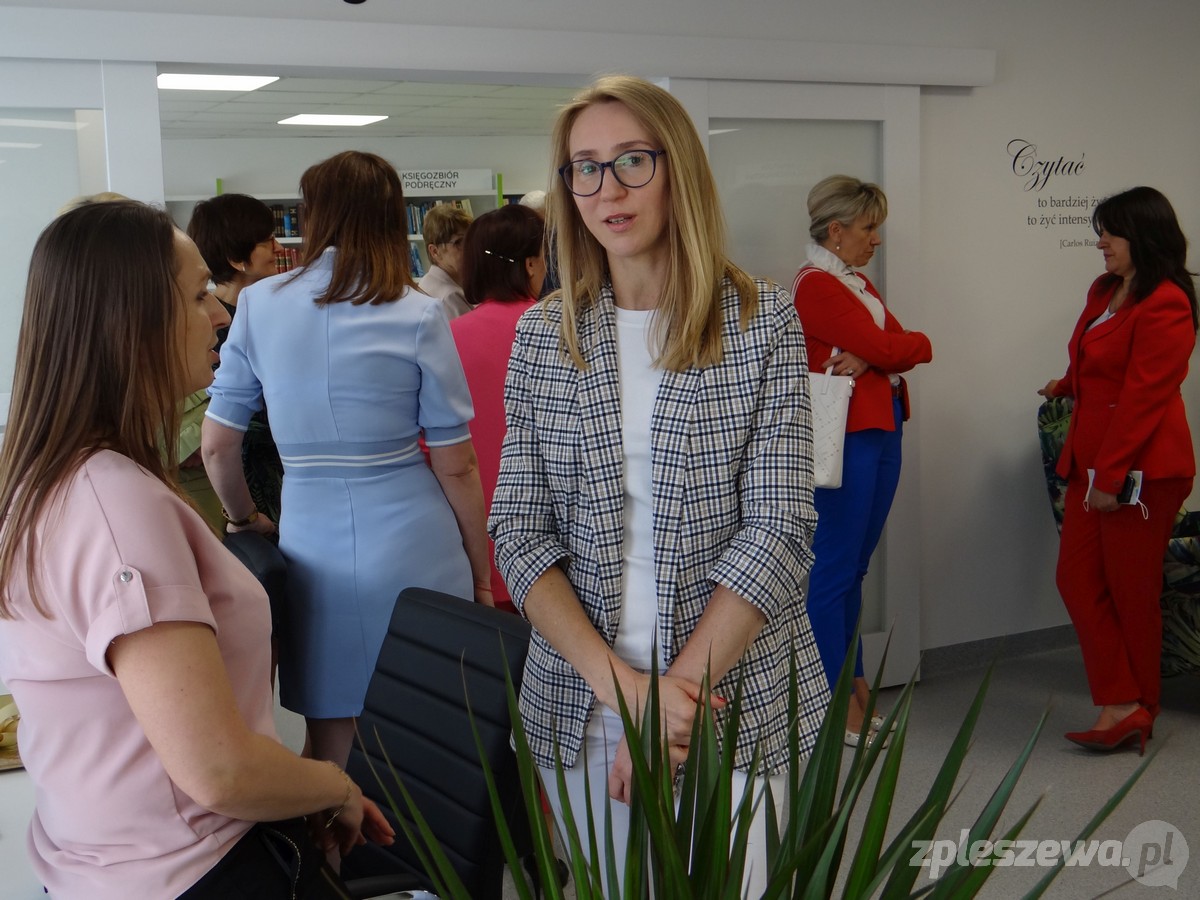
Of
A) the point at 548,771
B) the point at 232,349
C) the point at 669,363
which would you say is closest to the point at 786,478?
the point at 669,363

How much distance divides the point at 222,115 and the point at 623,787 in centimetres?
919

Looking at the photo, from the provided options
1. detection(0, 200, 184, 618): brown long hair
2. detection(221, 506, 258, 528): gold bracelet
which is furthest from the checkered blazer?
detection(221, 506, 258, 528): gold bracelet

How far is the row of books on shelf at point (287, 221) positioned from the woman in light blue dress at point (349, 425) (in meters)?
8.52

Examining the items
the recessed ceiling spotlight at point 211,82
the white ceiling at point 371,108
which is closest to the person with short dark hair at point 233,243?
the white ceiling at point 371,108

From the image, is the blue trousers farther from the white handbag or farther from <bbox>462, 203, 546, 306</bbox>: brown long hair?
<bbox>462, 203, 546, 306</bbox>: brown long hair

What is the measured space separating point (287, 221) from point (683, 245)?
9925 mm

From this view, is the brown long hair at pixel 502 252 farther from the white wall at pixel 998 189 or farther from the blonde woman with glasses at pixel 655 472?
the blonde woman with glasses at pixel 655 472

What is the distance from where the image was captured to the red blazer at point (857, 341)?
382 centimetres

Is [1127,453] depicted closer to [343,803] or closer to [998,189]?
[998,189]

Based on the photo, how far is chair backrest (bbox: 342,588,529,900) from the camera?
70.5 inches

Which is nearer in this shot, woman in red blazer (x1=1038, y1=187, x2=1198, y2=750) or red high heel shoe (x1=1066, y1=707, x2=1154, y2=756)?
woman in red blazer (x1=1038, y1=187, x2=1198, y2=750)

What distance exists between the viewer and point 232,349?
2.66m

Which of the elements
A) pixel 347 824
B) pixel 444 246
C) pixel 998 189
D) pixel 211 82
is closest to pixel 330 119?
pixel 211 82

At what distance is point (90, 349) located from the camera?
1329 millimetres
